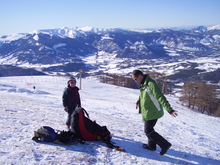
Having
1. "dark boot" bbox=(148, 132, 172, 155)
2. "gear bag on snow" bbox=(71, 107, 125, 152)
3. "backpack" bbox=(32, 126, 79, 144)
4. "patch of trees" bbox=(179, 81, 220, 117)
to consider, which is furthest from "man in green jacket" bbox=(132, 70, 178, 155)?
"patch of trees" bbox=(179, 81, 220, 117)

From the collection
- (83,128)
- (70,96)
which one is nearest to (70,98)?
(70,96)

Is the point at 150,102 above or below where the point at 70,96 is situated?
above

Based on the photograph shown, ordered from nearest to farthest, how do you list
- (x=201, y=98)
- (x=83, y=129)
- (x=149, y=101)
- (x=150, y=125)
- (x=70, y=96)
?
1. (x=149, y=101)
2. (x=150, y=125)
3. (x=83, y=129)
4. (x=70, y=96)
5. (x=201, y=98)

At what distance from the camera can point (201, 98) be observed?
44625mm

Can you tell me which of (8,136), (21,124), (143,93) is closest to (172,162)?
(143,93)

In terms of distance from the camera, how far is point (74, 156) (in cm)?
493

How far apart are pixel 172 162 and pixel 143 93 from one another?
219 cm

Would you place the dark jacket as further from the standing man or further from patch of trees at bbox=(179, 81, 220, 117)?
patch of trees at bbox=(179, 81, 220, 117)

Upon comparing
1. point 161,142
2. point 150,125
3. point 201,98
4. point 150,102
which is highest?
point 150,102

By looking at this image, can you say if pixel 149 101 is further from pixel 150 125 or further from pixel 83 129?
pixel 83 129

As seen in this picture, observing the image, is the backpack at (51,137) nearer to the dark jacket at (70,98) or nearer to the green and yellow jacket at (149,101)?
the dark jacket at (70,98)

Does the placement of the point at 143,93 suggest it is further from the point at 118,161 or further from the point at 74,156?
the point at 74,156

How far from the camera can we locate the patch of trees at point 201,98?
4422 centimetres

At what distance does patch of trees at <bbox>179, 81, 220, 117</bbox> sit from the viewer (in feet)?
145
